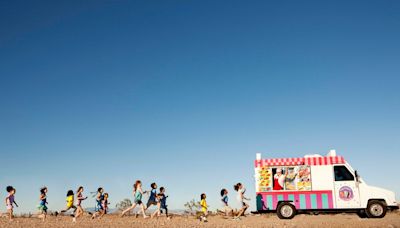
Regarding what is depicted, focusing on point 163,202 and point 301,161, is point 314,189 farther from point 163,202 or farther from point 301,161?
point 163,202

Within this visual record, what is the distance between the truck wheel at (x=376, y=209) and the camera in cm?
1666

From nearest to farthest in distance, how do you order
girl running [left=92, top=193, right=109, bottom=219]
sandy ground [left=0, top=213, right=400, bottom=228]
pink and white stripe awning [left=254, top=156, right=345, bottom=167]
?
sandy ground [left=0, top=213, right=400, bottom=228], pink and white stripe awning [left=254, top=156, right=345, bottom=167], girl running [left=92, top=193, right=109, bottom=219]

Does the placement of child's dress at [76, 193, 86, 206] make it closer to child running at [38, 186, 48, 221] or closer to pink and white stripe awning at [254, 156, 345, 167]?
child running at [38, 186, 48, 221]

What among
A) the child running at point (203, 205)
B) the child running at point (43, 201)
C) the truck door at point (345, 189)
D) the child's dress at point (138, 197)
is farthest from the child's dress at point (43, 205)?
the truck door at point (345, 189)

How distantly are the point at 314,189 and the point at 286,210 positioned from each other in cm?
147

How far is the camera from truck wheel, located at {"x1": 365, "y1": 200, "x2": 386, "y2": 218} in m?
16.7

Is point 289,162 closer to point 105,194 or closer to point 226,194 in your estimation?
point 226,194

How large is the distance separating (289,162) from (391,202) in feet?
14.0

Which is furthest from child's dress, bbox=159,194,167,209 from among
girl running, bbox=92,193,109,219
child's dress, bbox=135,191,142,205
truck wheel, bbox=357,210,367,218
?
truck wheel, bbox=357,210,367,218

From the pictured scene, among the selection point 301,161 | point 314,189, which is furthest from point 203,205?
point 314,189

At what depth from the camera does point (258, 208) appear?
57.5 feet

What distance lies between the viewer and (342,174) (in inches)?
683

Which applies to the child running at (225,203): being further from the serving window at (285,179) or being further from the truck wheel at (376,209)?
the truck wheel at (376,209)

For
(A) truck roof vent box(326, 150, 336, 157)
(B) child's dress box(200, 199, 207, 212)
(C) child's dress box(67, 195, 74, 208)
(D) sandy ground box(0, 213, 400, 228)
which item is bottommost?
(D) sandy ground box(0, 213, 400, 228)
